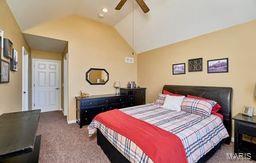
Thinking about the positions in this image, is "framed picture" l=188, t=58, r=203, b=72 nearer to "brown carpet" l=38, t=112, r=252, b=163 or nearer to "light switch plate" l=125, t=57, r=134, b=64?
"brown carpet" l=38, t=112, r=252, b=163

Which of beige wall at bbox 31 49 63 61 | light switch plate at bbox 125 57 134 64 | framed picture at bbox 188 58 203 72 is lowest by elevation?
framed picture at bbox 188 58 203 72

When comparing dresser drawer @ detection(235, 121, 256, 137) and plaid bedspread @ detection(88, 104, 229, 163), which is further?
dresser drawer @ detection(235, 121, 256, 137)

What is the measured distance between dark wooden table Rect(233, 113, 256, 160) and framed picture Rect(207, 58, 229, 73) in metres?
1.01

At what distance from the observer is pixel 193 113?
2.63m

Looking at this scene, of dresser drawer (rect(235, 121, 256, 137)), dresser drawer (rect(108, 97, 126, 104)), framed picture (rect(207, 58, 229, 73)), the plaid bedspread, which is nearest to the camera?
the plaid bedspread

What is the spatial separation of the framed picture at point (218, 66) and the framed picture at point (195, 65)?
0.18 metres

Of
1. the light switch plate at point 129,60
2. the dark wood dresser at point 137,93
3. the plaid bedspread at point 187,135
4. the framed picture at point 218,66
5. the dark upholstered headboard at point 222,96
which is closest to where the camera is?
the plaid bedspread at point 187,135

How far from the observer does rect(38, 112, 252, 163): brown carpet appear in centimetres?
216

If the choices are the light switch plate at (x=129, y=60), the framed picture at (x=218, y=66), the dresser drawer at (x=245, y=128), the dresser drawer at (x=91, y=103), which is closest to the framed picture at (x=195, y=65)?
the framed picture at (x=218, y=66)

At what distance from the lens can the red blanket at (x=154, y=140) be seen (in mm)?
1377

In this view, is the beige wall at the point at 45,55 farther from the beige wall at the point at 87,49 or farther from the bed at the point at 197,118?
the bed at the point at 197,118

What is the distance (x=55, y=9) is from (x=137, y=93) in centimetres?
329

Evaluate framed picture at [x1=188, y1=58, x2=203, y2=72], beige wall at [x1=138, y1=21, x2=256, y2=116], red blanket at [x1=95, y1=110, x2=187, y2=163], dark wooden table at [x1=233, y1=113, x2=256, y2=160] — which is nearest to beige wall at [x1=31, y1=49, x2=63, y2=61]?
beige wall at [x1=138, y1=21, x2=256, y2=116]

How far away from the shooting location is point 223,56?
2.85 m
